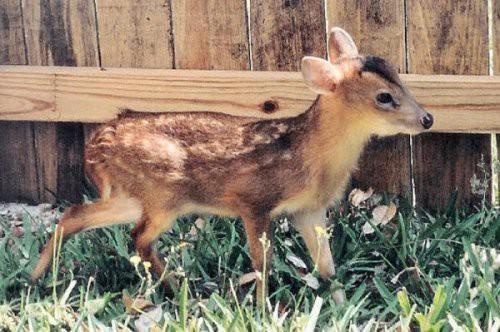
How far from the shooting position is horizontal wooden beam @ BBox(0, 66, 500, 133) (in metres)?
5.95

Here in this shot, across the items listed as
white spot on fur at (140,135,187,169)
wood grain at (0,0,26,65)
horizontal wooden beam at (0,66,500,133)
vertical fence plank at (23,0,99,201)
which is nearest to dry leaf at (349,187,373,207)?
horizontal wooden beam at (0,66,500,133)

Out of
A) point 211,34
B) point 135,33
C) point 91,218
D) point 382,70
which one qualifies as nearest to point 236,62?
point 211,34

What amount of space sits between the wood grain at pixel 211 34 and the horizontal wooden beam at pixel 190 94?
4.0 inches

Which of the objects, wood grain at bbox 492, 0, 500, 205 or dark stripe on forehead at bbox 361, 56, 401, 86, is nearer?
dark stripe on forehead at bbox 361, 56, 401, 86

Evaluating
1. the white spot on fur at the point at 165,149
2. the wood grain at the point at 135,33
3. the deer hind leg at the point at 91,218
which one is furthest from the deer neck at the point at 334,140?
the wood grain at the point at 135,33

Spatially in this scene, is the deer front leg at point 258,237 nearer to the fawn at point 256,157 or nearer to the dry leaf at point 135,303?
the fawn at point 256,157

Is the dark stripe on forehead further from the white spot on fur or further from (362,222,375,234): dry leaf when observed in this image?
(362,222,375,234): dry leaf

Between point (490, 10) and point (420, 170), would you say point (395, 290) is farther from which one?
point (490, 10)

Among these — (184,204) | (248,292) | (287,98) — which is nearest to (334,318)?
(248,292)

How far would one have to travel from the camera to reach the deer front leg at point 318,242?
5.12 m

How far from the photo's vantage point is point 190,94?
632 centimetres

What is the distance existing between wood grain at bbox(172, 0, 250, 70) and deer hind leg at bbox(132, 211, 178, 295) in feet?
4.66

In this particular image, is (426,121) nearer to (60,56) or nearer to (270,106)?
(270,106)

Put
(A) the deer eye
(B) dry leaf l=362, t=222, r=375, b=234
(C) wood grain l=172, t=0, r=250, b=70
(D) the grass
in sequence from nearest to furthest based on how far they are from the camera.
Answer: (D) the grass → (A) the deer eye → (B) dry leaf l=362, t=222, r=375, b=234 → (C) wood grain l=172, t=0, r=250, b=70
